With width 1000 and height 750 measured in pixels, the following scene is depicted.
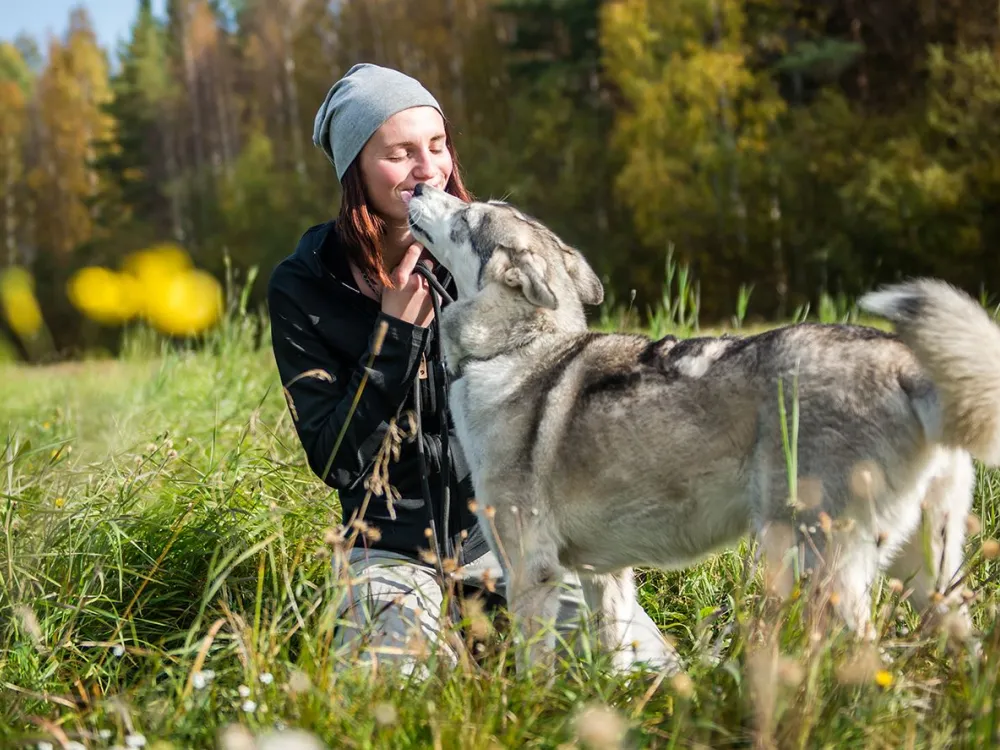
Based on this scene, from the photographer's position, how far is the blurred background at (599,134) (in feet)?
72.5

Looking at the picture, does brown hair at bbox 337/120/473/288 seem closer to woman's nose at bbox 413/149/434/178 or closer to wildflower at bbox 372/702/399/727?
woman's nose at bbox 413/149/434/178

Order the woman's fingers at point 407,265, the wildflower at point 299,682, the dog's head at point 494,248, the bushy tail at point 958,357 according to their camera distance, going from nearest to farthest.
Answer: the wildflower at point 299,682
the bushy tail at point 958,357
the dog's head at point 494,248
the woman's fingers at point 407,265

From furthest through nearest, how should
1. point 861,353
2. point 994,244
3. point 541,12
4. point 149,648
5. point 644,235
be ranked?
point 541,12, point 644,235, point 994,244, point 149,648, point 861,353

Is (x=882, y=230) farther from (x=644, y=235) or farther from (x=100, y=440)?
(x=100, y=440)

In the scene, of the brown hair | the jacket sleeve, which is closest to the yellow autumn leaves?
the jacket sleeve

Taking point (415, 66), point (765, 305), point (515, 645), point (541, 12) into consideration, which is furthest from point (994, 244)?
point (515, 645)

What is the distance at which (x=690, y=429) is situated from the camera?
2773mm

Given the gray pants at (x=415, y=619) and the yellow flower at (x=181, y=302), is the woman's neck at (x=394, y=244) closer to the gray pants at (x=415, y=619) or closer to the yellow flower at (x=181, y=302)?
the gray pants at (x=415, y=619)

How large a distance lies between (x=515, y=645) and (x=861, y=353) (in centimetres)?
121

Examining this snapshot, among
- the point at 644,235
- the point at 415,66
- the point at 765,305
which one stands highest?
the point at 415,66

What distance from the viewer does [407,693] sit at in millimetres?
2430

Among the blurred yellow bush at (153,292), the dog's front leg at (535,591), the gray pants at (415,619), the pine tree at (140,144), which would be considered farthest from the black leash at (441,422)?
the pine tree at (140,144)

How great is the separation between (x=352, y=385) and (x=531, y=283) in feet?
2.57

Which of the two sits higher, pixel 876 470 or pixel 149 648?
pixel 876 470
